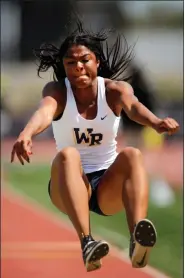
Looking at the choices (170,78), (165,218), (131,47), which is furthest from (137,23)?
(131,47)

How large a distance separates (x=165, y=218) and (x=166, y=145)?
759 cm

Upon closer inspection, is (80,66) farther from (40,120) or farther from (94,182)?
(94,182)

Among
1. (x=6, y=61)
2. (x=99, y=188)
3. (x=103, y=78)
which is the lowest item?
(x=99, y=188)

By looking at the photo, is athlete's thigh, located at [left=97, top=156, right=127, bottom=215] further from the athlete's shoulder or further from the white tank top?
the athlete's shoulder

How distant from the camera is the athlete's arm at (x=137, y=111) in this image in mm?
3244

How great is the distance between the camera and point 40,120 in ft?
11.0

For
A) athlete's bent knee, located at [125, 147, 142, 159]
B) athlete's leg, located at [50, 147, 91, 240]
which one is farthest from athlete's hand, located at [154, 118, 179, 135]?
athlete's leg, located at [50, 147, 91, 240]

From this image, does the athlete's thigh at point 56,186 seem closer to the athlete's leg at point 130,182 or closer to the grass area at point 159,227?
the athlete's leg at point 130,182

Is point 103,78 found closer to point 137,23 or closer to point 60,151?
point 60,151

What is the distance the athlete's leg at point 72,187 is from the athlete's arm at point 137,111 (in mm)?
306

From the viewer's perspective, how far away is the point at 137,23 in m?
16.0

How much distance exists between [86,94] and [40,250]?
3.86 metres

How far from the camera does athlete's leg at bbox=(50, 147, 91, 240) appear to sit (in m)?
3.39

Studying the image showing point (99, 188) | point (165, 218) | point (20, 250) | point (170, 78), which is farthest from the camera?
point (170, 78)
